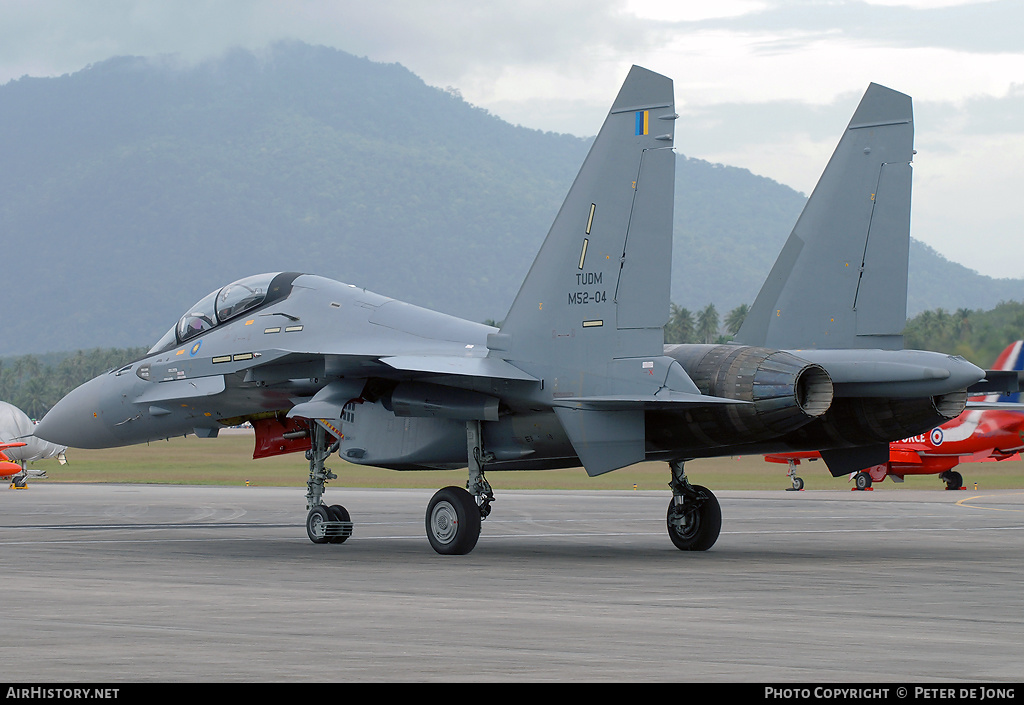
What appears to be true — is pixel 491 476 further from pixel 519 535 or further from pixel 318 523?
pixel 318 523

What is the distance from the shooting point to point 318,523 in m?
19.2

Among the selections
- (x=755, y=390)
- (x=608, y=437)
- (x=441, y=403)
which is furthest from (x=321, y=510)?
(x=755, y=390)

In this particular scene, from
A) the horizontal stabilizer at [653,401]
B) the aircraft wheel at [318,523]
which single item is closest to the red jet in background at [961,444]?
the aircraft wheel at [318,523]

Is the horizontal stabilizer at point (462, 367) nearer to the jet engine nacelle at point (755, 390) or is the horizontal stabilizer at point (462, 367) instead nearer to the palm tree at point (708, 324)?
the jet engine nacelle at point (755, 390)

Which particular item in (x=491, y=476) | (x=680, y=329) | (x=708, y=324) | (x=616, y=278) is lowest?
(x=491, y=476)

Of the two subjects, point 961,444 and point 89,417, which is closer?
point 89,417

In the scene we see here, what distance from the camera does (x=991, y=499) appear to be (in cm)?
3759

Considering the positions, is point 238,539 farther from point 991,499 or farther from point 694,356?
point 991,499

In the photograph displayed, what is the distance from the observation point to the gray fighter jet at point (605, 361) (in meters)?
15.7

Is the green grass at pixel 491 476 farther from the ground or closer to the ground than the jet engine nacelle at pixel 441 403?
closer to the ground

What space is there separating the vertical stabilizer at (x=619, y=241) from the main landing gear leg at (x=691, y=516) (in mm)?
Answer: 3021

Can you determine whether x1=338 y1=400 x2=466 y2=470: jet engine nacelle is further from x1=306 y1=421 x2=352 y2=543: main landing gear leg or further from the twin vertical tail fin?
the twin vertical tail fin

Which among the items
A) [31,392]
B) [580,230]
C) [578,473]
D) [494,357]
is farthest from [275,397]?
[31,392]

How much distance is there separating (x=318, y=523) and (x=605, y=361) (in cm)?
587
